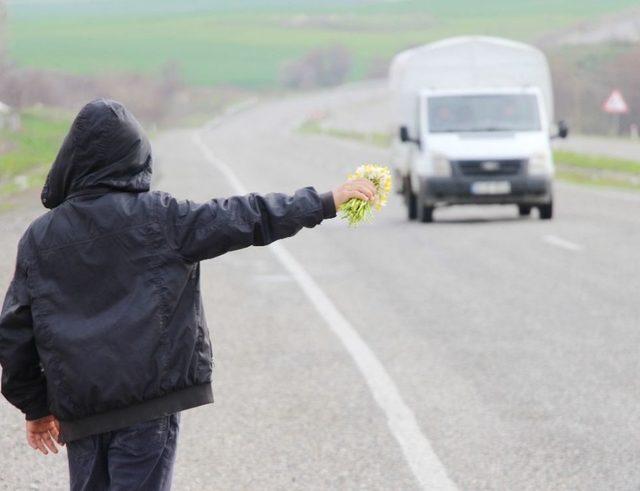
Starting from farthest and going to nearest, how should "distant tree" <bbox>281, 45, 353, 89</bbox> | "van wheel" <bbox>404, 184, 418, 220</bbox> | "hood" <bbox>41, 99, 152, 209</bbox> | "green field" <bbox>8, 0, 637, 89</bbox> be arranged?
"distant tree" <bbox>281, 45, 353, 89</bbox> → "green field" <bbox>8, 0, 637, 89</bbox> → "van wheel" <bbox>404, 184, 418, 220</bbox> → "hood" <bbox>41, 99, 152, 209</bbox>

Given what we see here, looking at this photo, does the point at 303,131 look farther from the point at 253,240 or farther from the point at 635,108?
the point at 253,240

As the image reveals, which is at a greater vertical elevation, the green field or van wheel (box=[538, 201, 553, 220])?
van wheel (box=[538, 201, 553, 220])

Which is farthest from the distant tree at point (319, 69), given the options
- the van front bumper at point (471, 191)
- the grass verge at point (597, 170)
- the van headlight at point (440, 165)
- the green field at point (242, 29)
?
the van front bumper at point (471, 191)

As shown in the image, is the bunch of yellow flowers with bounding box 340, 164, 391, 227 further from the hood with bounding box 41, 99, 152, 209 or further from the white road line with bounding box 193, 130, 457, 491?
the white road line with bounding box 193, 130, 457, 491

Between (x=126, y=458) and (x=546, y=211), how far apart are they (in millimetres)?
18774

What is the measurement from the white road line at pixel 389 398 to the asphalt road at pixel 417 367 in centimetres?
2

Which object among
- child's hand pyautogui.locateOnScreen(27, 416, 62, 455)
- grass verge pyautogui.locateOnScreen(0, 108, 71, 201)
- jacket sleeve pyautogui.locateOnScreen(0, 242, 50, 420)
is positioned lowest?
grass verge pyautogui.locateOnScreen(0, 108, 71, 201)

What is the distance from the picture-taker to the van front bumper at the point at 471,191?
22531mm

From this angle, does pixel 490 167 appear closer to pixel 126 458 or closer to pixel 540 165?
pixel 540 165

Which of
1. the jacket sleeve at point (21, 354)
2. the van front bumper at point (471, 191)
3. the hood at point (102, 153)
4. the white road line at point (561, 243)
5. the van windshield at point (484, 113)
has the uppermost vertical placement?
the hood at point (102, 153)

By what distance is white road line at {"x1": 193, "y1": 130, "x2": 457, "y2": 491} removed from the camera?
22.0ft

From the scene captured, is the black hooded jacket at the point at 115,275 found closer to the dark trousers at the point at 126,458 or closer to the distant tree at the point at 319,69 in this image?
the dark trousers at the point at 126,458

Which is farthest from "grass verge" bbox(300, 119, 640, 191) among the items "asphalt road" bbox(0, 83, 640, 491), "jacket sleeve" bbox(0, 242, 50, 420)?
"jacket sleeve" bbox(0, 242, 50, 420)

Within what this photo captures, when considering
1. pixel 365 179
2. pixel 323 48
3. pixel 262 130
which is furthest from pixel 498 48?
pixel 323 48
